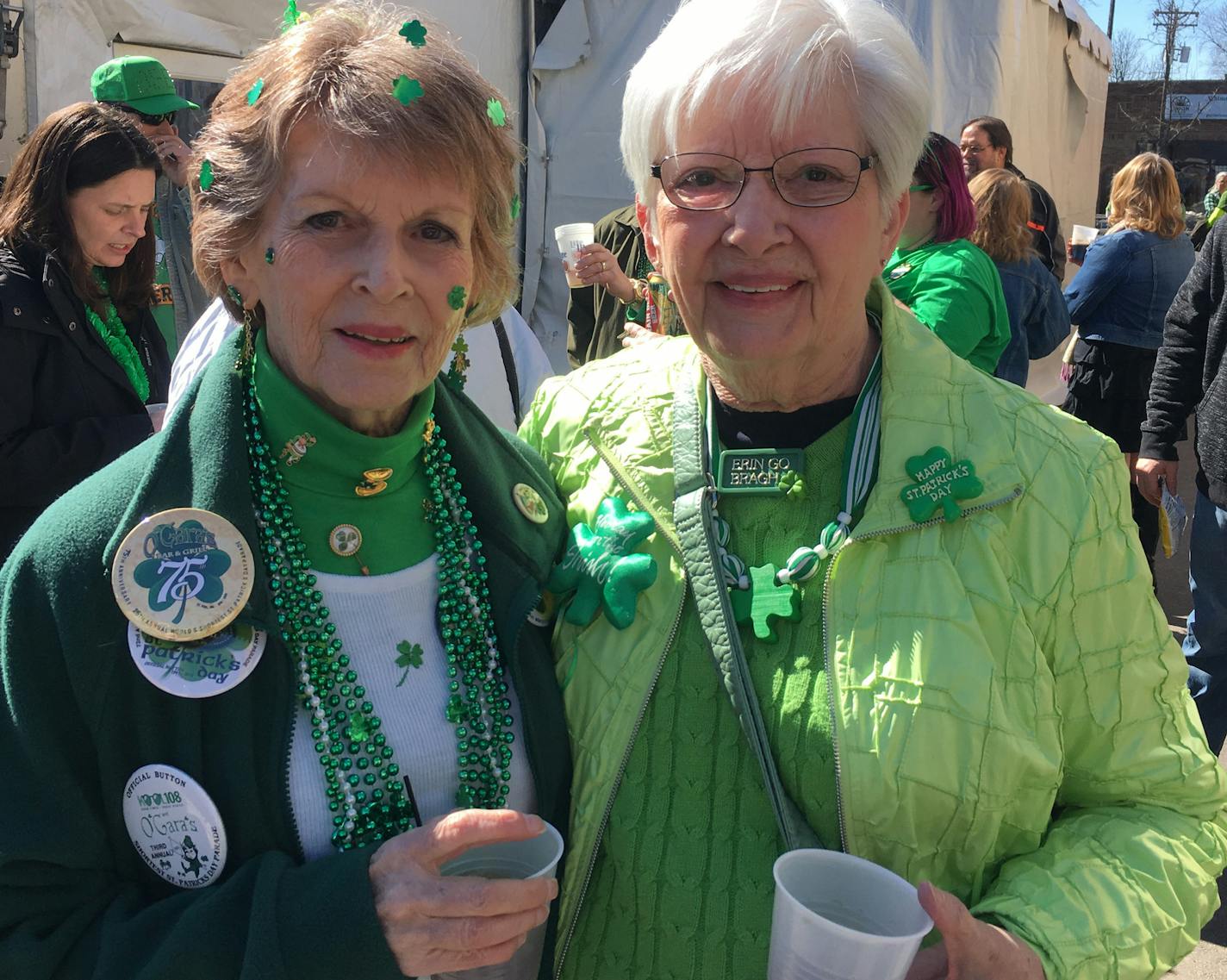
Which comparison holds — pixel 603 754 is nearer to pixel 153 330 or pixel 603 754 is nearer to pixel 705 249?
pixel 705 249

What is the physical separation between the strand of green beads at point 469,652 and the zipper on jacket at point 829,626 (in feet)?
1.45

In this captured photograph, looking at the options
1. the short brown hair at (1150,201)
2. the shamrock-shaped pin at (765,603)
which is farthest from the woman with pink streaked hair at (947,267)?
the short brown hair at (1150,201)

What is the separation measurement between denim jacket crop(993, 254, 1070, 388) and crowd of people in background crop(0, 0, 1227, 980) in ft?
10.7

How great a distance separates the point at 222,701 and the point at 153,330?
8.43 feet

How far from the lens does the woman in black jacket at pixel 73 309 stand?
9.82ft

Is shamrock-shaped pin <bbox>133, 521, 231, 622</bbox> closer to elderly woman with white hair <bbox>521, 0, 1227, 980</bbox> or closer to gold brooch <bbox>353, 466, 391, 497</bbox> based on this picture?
gold brooch <bbox>353, 466, 391, 497</bbox>

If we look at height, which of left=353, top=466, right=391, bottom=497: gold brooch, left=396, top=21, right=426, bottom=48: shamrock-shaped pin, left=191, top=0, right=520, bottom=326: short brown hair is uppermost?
left=396, top=21, right=426, bottom=48: shamrock-shaped pin

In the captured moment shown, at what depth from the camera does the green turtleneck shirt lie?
149cm

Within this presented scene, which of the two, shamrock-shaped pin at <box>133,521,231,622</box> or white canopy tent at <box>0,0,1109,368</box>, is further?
white canopy tent at <box>0,0,1109,368</box>

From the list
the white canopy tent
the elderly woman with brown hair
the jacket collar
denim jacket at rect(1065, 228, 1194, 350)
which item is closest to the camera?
the elderly woman with brown hair

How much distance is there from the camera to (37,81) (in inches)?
183

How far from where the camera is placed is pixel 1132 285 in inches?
221

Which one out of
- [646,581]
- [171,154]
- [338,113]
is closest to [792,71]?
[338,113]

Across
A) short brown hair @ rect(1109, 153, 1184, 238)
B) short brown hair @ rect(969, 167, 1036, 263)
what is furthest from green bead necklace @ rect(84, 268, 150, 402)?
short brown hair @ rect(1109, 153, 1184, 238)
